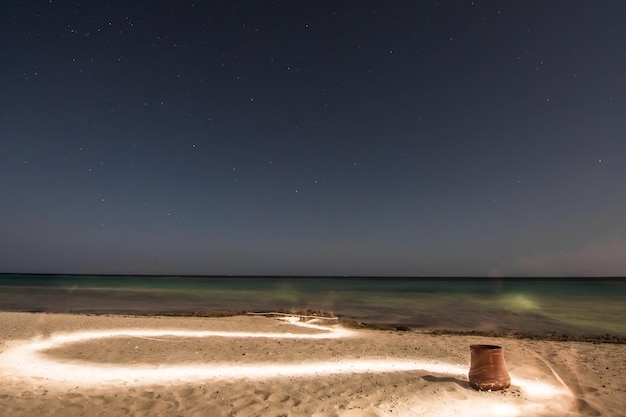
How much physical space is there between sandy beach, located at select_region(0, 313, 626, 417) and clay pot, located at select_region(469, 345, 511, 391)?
16cm

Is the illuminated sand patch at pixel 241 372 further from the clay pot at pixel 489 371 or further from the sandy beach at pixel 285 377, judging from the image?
the clay pot at pixel 489 371

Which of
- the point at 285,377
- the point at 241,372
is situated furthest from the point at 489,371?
the point at 241,372

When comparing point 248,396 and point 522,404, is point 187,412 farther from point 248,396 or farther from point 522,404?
point 522,404

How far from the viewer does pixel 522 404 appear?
6.53 m

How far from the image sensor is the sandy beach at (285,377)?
6.25 m

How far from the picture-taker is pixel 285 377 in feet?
26.4

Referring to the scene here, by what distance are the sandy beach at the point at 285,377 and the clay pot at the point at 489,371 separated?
0.54 feet

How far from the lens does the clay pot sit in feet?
23.2

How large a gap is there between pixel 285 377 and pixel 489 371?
12.8ft

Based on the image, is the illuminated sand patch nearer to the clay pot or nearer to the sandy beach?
the sandy beach

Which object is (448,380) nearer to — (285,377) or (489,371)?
(489,371)

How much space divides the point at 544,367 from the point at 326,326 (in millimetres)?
9995

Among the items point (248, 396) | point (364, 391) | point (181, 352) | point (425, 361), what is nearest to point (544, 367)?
point (425, 361)

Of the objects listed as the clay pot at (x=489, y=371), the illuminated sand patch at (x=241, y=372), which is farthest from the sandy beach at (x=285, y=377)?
the clay pot at (x=489, y=371)
